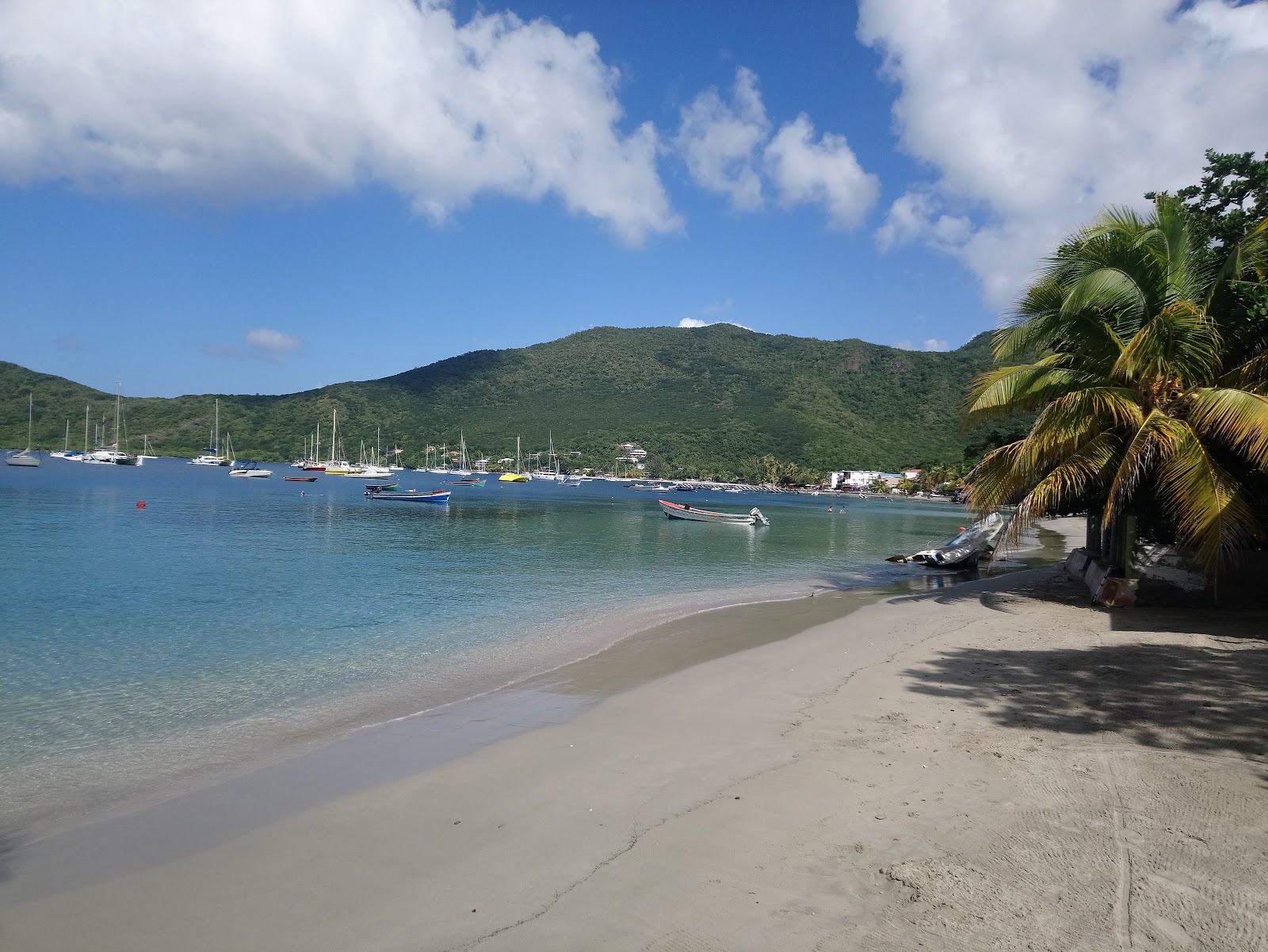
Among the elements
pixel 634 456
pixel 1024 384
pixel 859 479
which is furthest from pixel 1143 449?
pixel 634 456

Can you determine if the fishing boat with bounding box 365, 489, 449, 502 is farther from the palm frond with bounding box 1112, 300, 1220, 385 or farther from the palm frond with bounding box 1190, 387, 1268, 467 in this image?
the palm frond with bounding box 1190, 387, 1268, 467

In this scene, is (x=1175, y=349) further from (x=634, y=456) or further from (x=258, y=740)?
(x=634, y=456)

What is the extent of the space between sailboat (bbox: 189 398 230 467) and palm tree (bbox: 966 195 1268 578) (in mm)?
→ 136906

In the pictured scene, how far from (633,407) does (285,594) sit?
14533 cm

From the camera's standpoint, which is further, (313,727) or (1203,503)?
(1203,503)

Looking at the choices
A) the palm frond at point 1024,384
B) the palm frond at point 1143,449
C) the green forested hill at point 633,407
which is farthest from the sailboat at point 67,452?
the palm frond at point 1143,449

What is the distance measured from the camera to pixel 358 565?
2259 centimetres

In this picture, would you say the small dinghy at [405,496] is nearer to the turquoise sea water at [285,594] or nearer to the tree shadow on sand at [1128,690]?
the turquoise sea water at [285,594]

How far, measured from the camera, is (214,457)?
131 m

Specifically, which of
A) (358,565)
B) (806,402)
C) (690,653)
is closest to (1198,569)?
(690,653)

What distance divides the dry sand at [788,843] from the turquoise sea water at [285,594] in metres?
3.38

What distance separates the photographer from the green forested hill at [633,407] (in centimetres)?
14100

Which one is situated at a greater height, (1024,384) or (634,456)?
(634,456)

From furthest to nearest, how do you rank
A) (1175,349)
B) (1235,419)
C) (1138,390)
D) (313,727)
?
1. (1138,390)
2. (1175,349)
3. (1235,419)
4. (313,727)
